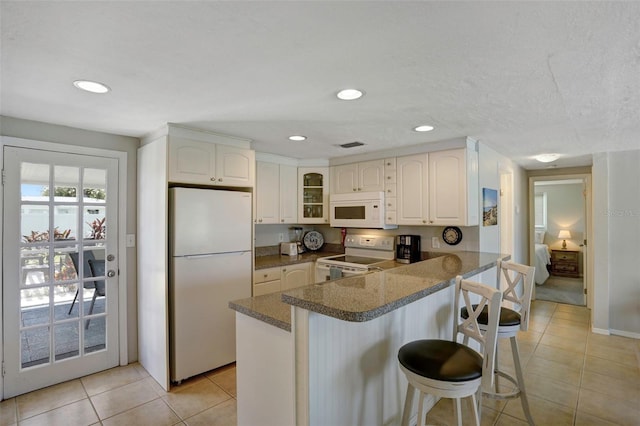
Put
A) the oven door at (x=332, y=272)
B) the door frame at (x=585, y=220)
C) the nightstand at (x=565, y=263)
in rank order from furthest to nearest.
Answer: the nightstand at (x=565, y=263) < the door frame at (x=585, y=220) < the oven door at (x=332, y=272)

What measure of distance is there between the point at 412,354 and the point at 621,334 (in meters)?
3.88

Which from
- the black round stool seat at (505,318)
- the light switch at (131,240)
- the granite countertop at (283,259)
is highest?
the light switch at (131,240)

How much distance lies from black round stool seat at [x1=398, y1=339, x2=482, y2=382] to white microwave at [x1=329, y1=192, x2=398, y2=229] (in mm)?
2108

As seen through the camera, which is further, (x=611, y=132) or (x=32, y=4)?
(x=611, y=132)

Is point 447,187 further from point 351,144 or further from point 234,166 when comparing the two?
point 234,166

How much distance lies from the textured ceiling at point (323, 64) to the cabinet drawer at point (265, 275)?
153 cm

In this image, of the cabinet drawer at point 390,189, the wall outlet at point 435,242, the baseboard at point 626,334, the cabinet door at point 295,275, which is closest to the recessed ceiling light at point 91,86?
the cabinet door at point 295,275

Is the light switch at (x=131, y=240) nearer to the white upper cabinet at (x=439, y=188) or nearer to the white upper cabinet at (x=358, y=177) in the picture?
the white upper cabinet at (x=358, y=177)

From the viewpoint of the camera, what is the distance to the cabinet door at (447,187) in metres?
3.11

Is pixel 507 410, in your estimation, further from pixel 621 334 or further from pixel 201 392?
pixel 621 334

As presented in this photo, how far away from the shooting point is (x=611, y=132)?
288 cm

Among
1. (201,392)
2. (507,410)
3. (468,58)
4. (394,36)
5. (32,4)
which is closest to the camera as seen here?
(32,4)

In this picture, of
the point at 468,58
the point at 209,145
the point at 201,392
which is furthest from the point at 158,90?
the point at 201,392

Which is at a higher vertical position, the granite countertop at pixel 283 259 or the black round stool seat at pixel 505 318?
the granite countertop at pixel 283 259
